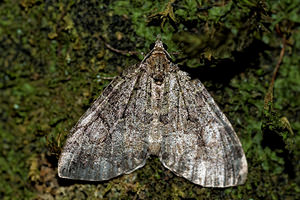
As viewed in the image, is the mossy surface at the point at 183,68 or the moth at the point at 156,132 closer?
the moth at the point at 156,132

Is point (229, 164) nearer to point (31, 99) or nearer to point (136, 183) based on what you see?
point (136, 183)

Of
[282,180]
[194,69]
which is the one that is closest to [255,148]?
[282,180]

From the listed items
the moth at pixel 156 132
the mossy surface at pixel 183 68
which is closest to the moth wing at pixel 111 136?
the moth at pixel 156 132

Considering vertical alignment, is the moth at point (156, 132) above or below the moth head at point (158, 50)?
below

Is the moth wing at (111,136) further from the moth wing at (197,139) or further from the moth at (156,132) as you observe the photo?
the moth wing at (197,139)

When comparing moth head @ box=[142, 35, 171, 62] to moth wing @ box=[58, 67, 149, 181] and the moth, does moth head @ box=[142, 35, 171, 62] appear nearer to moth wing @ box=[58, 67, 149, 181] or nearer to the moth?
the moth

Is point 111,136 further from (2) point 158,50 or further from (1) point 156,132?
(2) point 158,50

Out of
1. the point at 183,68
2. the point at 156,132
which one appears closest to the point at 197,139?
the point at 156,132
